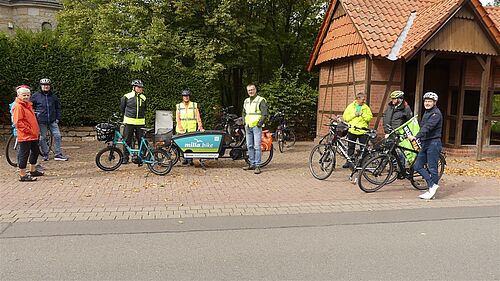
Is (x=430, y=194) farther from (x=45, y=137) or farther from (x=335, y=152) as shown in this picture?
(x=45, y=137)

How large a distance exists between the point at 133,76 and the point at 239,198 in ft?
31.5

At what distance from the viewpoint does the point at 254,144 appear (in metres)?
9.25

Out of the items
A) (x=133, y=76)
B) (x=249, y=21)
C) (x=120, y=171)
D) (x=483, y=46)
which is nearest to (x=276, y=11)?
(x=249, y=21)

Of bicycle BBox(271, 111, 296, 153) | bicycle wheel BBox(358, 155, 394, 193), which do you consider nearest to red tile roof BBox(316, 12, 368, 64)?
bicycle BBox(271, 111, 296, 153)

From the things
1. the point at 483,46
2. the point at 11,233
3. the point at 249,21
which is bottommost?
the point at 11,233

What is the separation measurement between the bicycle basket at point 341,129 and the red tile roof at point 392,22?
3821mm

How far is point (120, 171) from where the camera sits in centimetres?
895

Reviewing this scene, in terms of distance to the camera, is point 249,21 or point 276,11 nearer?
point 249,21

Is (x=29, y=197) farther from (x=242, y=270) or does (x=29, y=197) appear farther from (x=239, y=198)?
(x=242, y=270)

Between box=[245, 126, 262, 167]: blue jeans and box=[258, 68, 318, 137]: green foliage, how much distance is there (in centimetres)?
709

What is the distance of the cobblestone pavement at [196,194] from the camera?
6.09 m

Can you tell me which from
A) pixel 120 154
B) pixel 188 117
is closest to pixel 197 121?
pixel 188 117

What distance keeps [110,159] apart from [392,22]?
9.30 m

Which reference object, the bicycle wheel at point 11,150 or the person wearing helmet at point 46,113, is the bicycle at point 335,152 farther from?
the bicycle wheel at point 11,150
